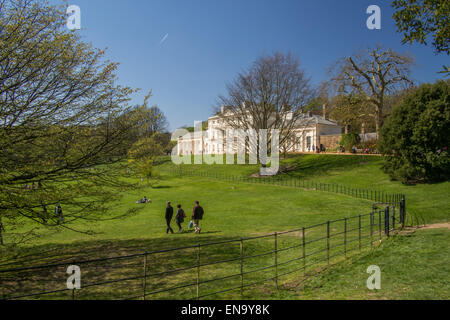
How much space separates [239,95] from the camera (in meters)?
42.0

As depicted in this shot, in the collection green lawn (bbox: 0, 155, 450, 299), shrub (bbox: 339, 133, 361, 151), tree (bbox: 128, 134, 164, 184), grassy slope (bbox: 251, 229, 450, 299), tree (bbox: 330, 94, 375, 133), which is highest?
tree (bbox: 330, 94, 375, 133)

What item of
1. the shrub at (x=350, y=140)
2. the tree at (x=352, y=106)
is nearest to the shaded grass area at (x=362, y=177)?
the shrub at (x=350, y=140)

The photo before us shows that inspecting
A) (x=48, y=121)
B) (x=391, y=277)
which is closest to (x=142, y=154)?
(x=48, y=121)

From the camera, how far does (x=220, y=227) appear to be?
17.4m

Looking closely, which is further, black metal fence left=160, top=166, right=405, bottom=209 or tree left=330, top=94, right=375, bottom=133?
tree left=330, top=94, right=375, bottom=133

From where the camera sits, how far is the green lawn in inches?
354

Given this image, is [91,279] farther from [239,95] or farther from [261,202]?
[239,95]

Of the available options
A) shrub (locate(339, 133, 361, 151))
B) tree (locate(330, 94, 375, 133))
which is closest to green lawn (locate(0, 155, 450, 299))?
tree (locate(330, 94, 375, 133))

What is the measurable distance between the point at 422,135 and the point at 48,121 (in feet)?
103

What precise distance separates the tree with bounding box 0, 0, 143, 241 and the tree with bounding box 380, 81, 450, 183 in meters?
28.7

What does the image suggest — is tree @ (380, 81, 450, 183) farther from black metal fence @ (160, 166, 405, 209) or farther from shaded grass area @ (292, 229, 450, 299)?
shaded grass area @ (292, 229, 450, 299)

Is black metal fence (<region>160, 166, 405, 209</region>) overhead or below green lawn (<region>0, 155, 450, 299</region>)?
overhead

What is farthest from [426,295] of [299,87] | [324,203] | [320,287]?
[299,87]

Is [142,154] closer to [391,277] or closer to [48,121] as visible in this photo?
[48,121]
